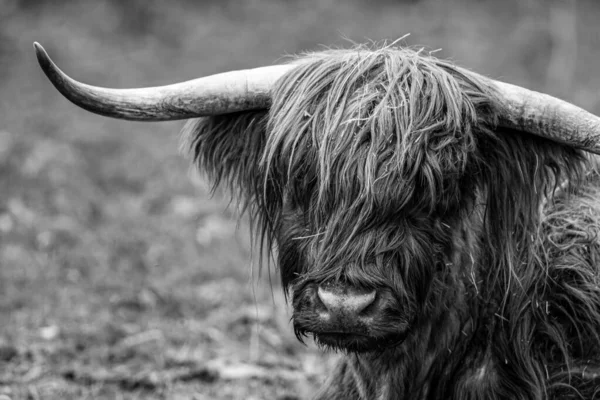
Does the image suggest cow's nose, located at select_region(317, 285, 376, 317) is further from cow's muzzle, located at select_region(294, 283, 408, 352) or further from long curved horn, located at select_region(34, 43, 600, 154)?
long curved horn, located at select_region(34, 43, 600, 154)

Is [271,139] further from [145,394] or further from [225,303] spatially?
[225,303]

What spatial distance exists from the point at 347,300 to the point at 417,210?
48 centimetres

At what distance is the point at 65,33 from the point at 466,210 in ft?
36.7

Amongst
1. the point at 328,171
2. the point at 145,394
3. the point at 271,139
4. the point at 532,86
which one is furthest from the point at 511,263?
the point at 532,86

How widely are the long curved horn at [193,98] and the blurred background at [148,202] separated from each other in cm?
55

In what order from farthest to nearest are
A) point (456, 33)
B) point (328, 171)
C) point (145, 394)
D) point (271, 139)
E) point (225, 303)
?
point (456, 33) < point (225, 303) < point (145, 394) < point (271, 139) < point (328, 171)

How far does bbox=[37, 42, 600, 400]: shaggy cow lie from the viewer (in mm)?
3029

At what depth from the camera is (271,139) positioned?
3340mm

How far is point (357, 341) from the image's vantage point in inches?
115

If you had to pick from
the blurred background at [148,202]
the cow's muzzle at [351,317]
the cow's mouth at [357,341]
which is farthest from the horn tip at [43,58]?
the cow's mouth at [357,341]

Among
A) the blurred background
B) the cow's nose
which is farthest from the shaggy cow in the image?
the blurred background

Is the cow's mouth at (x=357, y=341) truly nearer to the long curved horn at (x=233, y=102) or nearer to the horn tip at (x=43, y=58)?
the long curved horn at (x=233, y=102)

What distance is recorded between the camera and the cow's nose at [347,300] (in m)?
2.86

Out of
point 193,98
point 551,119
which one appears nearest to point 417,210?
point 551,119
